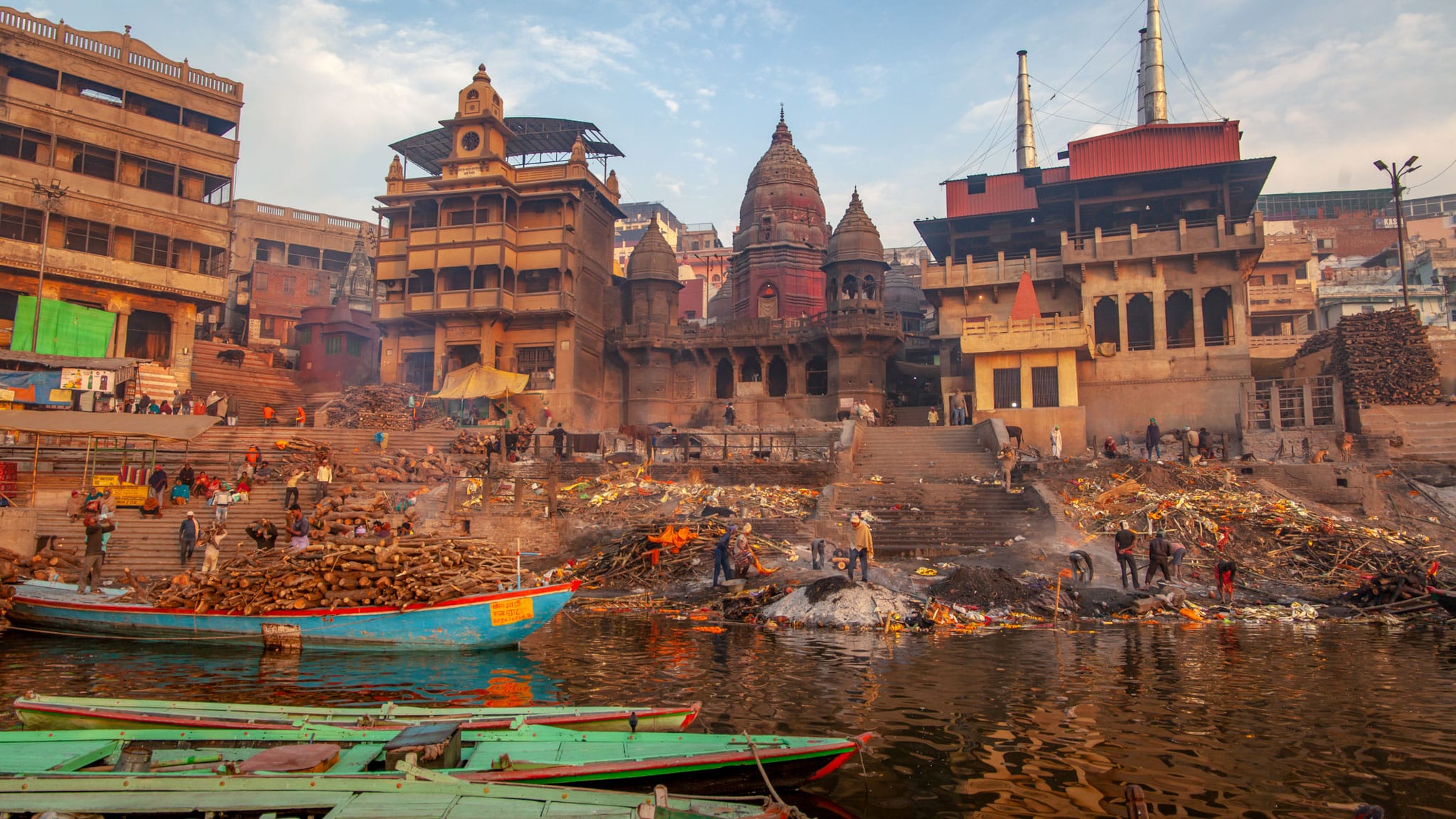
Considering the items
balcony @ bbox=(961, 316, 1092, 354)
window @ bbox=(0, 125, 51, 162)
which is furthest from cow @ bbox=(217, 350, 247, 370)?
balcony @ bbox=(961, 316, 1092, 354)

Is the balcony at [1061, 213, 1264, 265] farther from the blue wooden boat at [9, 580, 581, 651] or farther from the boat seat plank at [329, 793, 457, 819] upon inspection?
the boat seat plank at [329, 793, 457, 819]

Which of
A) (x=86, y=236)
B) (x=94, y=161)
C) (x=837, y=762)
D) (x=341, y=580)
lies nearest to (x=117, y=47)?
(x=94, y=161)

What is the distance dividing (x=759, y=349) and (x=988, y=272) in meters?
10.7

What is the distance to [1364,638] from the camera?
12.0 m

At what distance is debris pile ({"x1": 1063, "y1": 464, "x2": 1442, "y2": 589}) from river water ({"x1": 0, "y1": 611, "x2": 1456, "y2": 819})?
12.5ft

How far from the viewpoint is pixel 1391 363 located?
87.3 feet

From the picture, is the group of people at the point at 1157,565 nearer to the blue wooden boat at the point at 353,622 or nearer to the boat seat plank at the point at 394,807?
the blue wooden boat at the point at 353,622

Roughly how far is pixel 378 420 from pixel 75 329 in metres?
11.2

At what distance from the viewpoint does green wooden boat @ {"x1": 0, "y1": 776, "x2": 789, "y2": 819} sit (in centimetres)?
451

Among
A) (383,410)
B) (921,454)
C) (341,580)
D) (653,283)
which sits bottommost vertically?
(341,580)

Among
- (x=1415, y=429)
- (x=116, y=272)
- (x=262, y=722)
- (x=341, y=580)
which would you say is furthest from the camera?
(x=116, y=272)

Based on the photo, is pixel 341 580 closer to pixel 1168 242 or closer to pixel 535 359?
pixel 535 359

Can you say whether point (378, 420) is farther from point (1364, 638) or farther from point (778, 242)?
point (1364, 638)

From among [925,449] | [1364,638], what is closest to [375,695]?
[1364,638]
